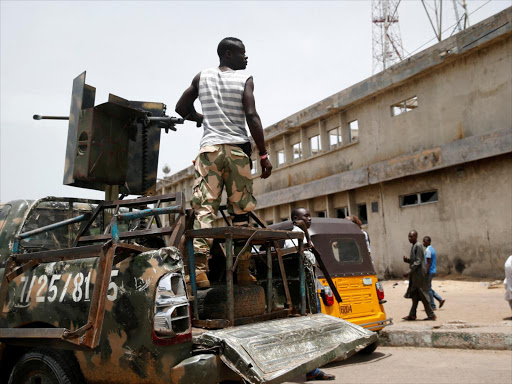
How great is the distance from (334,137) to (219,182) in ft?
60.2

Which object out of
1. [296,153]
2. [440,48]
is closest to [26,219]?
[440,48]

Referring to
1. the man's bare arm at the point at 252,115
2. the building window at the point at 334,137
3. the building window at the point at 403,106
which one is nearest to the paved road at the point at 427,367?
the man's bare arm at the point at 252,115

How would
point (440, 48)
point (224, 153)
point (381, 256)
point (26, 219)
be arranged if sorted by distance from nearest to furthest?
1. point (224, 153)
2. point (26, 219)
3. point (440, 48)
4. point (381, 256)

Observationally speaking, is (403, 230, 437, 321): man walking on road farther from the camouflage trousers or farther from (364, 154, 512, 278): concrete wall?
the camouflage trousers

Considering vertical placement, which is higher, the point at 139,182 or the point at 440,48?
the point at 440,48

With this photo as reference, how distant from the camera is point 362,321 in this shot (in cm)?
709

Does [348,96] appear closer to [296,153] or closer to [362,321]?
[296,153]

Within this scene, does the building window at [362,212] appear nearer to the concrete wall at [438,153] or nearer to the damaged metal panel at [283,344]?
the concrete wall at [438,153]

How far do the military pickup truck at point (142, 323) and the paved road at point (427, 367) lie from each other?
219 centimetres

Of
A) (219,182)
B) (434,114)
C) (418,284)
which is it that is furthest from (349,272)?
(434,114)

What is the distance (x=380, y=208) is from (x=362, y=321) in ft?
39.0

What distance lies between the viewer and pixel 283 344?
10.1ft

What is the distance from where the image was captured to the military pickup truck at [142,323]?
2.73m

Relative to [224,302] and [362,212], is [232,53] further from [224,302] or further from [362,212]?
[362,212]
